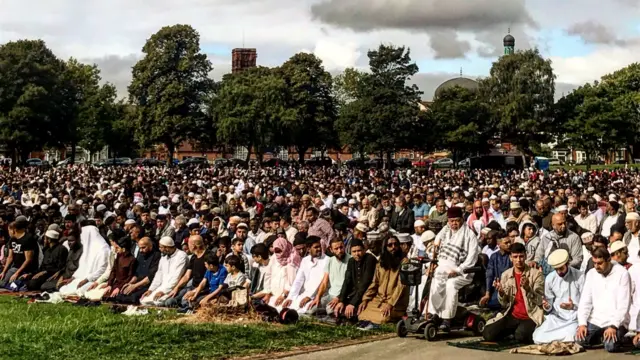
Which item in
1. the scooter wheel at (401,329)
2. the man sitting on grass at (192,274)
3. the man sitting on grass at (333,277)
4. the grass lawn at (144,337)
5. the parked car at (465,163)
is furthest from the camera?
the parked car at (465,163)

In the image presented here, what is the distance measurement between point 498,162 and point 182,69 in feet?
84.3

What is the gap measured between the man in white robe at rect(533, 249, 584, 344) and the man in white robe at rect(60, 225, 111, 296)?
7.21m

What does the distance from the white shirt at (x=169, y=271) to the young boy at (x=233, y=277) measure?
4.48ft

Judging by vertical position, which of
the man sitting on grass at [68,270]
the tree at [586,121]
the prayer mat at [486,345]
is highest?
the tree at [586,121]

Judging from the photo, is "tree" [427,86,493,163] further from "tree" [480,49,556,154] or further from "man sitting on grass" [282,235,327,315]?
"man sitting on grass" [282,235,327,315]

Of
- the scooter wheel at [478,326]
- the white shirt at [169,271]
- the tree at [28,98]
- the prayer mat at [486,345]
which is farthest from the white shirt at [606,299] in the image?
the tree at [28,98]

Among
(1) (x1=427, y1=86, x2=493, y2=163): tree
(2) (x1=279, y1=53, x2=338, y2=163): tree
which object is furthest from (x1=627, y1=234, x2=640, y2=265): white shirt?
(2) (x1=279, y1=53, x2=338, y2=163): tree

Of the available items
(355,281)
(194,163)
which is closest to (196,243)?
(355,281)

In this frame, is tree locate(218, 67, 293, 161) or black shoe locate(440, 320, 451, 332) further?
tree locate(218, 67, 293, 161)

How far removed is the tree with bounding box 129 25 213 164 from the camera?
2263 inches

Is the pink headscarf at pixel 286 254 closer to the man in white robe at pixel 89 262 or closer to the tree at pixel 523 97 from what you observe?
the man in white robe at pixel 89 262

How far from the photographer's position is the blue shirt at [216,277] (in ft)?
34.3

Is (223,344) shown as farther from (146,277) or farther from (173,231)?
(173,231)

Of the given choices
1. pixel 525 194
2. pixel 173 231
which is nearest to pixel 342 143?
pixel 525 194
